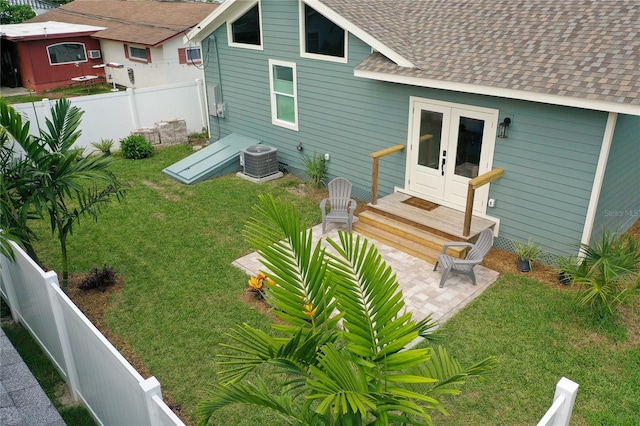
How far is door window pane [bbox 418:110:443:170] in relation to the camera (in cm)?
914

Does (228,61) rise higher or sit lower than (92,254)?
higher

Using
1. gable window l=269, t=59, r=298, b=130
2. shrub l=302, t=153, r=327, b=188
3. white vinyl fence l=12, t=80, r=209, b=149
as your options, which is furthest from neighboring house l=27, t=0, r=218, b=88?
shrub l=302, t=153, r=327, b=188

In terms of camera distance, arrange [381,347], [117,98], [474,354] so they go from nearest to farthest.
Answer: [381,347] → [474,354] → [117,98]

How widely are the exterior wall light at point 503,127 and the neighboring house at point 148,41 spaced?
42.5 ft

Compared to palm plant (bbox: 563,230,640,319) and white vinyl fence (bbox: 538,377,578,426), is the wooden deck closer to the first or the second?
palm plant (bbox: 563,230,640,319)


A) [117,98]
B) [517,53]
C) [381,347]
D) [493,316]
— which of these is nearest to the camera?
[381,347]

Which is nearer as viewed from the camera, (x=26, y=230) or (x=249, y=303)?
(x=26, y=230)

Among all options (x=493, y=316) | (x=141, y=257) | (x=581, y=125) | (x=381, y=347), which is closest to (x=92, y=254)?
(x=141, y=257)

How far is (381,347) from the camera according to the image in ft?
8.95

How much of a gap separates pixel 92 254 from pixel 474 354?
6.43 m

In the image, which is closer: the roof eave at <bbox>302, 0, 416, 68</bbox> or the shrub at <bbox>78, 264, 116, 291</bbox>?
the shrub at <bbox>78, 264, 116, 291</bbox>

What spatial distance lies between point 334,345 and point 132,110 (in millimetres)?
13883

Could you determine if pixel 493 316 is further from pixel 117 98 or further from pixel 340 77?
pixel 117 98

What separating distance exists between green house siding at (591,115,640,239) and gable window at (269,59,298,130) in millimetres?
6607
